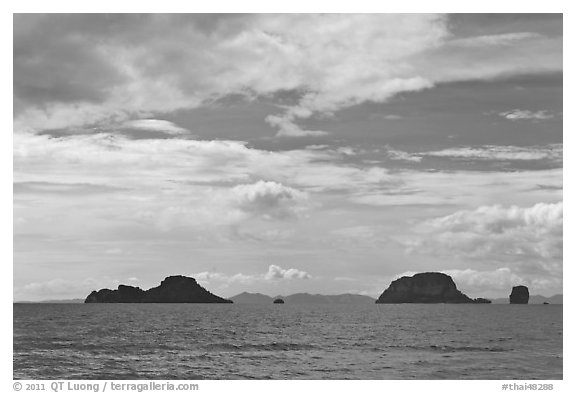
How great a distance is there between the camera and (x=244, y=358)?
69812mm

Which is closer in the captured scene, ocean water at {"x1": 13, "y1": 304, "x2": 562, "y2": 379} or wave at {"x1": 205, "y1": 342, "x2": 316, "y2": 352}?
ocean water at {"x1": 13, "y1": 304, "x2": 562, "y2": 379}

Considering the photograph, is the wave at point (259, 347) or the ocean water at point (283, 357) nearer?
the ocean water at point (283, 357)

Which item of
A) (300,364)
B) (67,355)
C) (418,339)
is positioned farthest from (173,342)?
(418,339)

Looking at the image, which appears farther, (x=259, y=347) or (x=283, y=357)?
(x=259, y=347)

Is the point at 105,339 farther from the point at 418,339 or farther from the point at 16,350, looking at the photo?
the point at 418,339
